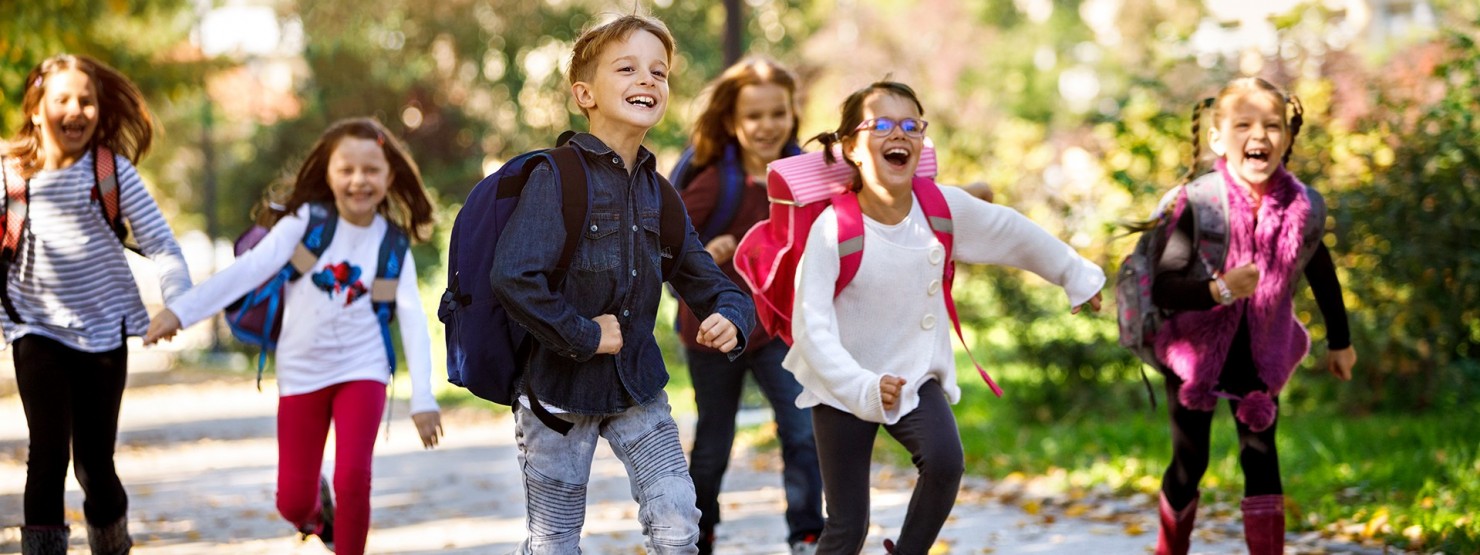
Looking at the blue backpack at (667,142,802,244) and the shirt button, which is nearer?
the shirt button

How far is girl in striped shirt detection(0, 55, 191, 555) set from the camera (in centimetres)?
523

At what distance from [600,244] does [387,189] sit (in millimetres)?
2217

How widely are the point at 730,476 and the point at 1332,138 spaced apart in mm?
4073

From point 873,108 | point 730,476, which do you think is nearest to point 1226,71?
point 730,476

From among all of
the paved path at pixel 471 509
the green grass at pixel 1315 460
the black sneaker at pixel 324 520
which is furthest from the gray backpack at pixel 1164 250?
the black sneaker at pixel 324 520

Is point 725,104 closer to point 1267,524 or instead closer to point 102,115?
point 102,115

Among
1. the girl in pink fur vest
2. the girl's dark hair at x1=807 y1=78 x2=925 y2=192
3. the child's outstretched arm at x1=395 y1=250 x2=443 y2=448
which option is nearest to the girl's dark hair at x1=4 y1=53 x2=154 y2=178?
the child's outstretched arm at x1=395 y1=250 x2=443 y2=448

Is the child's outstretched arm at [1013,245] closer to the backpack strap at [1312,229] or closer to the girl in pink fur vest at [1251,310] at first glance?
the girl in pink fur vest at [1251,310]

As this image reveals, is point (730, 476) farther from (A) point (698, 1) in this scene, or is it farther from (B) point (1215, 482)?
(A) point (698, 1)

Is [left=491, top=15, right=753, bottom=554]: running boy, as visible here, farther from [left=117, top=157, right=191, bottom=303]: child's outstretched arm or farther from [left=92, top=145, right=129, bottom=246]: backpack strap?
[left=92, top=145, right=129, bottom=246]: backpack strap

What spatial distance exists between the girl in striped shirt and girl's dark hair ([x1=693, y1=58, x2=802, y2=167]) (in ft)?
6.53

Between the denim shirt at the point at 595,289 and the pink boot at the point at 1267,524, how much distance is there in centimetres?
192

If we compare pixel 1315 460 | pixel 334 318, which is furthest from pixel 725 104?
pixel 1315 460

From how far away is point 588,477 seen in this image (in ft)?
13.0
